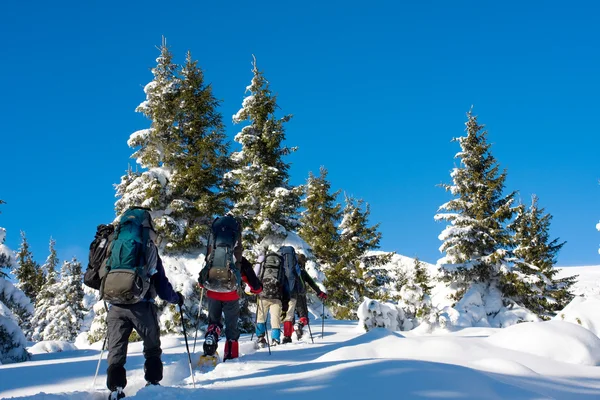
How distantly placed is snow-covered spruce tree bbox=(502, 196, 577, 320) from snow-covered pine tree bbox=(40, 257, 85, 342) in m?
28.8

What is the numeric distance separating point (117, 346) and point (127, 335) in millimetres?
191

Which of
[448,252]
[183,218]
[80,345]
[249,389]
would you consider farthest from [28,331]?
[249,389]

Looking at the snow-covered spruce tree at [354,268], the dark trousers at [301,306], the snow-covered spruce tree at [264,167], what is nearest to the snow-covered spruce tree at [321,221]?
the snow-covered spruce tree at [354,268]

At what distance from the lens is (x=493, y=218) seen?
21969mm

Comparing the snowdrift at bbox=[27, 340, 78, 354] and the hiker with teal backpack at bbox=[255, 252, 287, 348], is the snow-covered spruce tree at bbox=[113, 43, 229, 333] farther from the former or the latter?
the hiker with teal backpack at bbox=[255, 252, 287, 348]

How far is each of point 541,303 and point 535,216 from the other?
280 inches

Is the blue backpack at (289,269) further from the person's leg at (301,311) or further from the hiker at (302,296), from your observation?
the person's leg at (301,311)

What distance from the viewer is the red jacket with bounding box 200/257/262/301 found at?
7191 millimetres

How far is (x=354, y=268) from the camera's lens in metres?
28.5

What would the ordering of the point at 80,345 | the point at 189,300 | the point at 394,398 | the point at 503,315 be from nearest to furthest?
1. the point at 394,398
2. the point at 189,300
3. the point at 80,345
4. the point at 503,315

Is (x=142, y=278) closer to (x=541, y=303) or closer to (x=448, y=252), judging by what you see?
(x=448, y=252)

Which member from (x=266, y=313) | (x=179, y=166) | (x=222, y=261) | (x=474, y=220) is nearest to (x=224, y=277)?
(x=222, y=261)

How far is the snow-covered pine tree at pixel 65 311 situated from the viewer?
31.4 m

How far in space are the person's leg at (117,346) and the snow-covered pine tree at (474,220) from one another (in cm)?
1895
